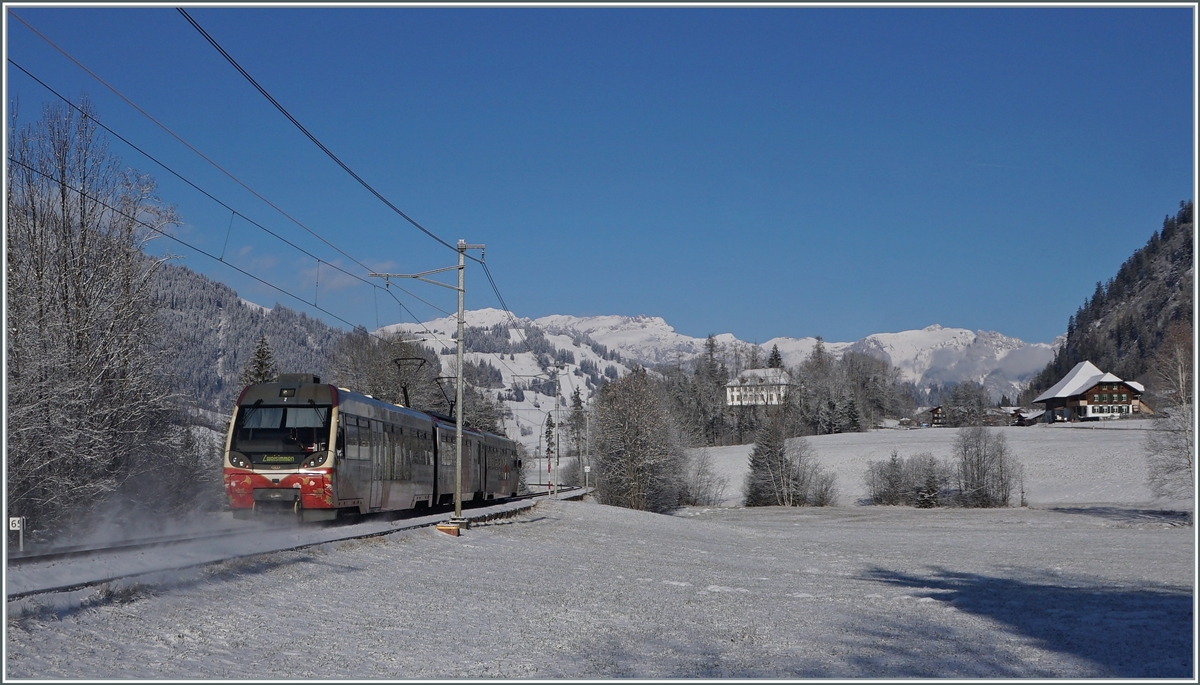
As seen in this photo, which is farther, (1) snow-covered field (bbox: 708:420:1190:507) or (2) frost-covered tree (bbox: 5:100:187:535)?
(1) snow-covered field (bbox: 708:420:1190:507)

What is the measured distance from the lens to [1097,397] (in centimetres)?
16275

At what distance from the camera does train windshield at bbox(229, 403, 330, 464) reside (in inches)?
861

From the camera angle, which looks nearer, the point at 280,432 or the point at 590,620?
the point at 590,620

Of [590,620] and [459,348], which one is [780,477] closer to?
[459,348]

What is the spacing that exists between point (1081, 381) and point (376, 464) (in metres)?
174

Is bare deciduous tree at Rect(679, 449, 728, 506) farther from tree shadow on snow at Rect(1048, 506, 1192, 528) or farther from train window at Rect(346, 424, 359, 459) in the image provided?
train window at Rect(346, 424, 359, 459)

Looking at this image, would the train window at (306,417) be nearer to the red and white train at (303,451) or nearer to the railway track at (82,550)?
the red and white train at (303,451)

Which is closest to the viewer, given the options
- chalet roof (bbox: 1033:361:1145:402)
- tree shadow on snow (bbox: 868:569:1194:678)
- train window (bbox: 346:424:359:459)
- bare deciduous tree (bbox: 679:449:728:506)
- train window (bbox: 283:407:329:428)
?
tree shadow on snow (bbox: 868:569:1194:678)

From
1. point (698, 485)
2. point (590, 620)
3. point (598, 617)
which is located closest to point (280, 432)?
point (598, 617)

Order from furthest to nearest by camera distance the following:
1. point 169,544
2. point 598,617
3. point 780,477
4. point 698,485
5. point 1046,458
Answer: point 1046,458
point 698,485
point 780,477
point 169,544
point 598,617

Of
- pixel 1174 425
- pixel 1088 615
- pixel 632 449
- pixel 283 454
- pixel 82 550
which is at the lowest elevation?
pixel 1088 615

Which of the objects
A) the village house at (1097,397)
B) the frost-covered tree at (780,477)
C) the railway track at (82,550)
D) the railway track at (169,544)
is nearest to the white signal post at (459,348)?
the railway track at (169,544)

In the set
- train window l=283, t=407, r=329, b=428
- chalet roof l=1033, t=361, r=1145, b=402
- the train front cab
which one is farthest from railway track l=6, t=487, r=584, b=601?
chalet roof l=1033, t=361, r=1145, b=402

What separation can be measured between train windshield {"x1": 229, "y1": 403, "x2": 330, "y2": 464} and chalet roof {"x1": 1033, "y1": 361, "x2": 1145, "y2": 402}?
16751 cm
